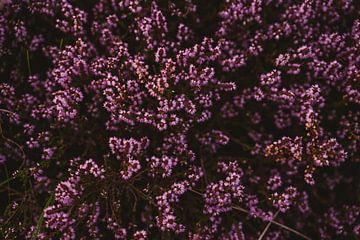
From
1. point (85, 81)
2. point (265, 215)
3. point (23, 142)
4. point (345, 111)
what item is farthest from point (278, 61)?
point (23, 142)

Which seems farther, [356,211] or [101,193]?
[356,211]

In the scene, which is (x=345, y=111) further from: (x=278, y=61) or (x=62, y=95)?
(x=62, y=95)

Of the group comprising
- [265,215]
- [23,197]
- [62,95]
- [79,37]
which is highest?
[79,37]

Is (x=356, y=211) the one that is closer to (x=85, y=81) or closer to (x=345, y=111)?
(x=345, y=111)

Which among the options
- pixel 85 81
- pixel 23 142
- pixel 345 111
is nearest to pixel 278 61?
pixel 345 111

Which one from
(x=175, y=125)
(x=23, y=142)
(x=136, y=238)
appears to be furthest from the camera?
(x=23, y=142)

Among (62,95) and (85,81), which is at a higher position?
(85,81)

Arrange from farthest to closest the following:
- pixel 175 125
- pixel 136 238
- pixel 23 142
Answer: pixel 23 142 < pixel 175 125 < pixel 136 238
